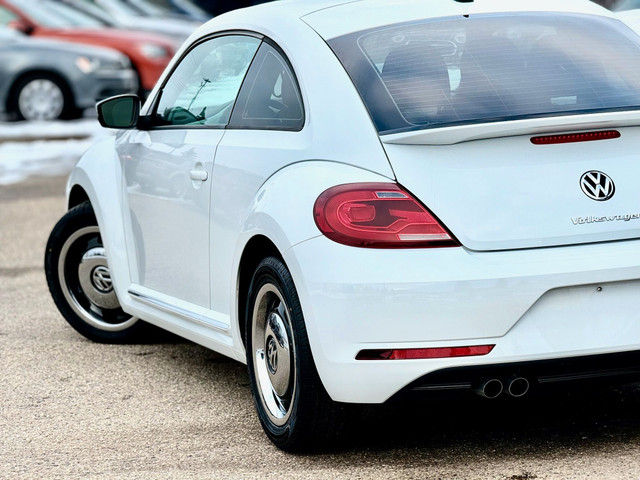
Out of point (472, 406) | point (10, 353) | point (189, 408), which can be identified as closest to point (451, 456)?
point (472, 406)

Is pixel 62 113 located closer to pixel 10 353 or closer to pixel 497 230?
pixel 10 353

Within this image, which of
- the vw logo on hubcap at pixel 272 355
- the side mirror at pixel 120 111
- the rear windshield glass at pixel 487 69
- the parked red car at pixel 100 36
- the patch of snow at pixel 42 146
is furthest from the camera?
the parked red car at pixel 100 36

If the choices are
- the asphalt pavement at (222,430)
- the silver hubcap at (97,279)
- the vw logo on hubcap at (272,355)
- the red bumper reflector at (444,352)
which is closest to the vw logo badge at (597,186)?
the red bumper reflector at (444,352)

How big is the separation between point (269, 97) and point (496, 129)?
3.58 feet

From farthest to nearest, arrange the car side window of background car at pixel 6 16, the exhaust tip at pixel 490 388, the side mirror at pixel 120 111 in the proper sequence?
1. the car side window of background car at pixel 6 16
2. the side mirror at pixel 120 111
3. the exhaust tip at pixel 490 388

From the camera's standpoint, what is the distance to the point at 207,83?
550cm

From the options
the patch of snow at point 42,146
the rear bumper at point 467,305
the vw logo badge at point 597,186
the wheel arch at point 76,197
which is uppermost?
the vw logo badge at point 597,186

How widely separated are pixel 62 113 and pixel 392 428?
48.1ft

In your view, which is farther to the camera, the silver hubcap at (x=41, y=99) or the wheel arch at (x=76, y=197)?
the silver hubcap at (x=41, y=99)

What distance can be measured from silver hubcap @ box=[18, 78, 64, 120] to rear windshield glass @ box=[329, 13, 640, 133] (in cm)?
1443

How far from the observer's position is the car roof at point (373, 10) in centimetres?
472

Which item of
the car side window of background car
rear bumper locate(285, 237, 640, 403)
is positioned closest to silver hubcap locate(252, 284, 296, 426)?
rear bumper locate(285, 237, 640, 403)

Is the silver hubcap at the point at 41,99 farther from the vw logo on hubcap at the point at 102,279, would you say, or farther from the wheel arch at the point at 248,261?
the wheel arch at the point at 248,261

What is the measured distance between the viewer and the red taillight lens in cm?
401
